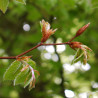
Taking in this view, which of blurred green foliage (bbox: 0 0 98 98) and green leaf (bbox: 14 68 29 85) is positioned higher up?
blurred green foliage (bbox: 0 0 98 98)

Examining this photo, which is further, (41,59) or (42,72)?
(41,59)

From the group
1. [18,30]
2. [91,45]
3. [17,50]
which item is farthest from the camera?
[18,30]

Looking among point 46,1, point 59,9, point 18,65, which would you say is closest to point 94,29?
point 59,9

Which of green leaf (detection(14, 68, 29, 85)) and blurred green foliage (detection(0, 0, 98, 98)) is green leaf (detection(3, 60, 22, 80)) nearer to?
green leaf (detection(14, 68, 29, 85))

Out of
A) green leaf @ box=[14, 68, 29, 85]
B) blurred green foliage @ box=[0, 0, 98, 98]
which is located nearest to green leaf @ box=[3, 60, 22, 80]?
green leaf @ box=[14, 68, 29, 85]

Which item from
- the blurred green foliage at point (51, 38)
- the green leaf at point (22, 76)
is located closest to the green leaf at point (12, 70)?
the green leaf at point (22, 76)

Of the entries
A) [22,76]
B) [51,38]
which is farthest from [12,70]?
[51,38]

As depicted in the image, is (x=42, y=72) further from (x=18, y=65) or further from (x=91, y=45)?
(x=18, y=65)

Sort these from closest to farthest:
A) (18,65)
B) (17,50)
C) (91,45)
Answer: (18,65)
(91,45)
(17,50)
